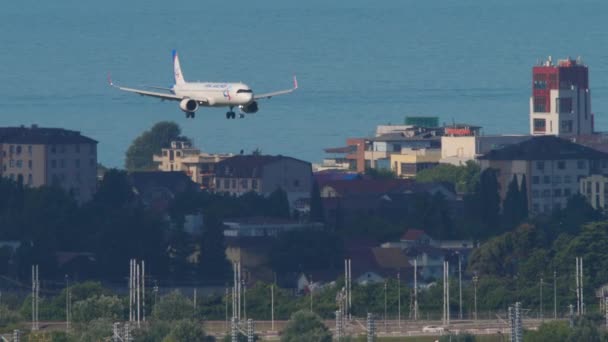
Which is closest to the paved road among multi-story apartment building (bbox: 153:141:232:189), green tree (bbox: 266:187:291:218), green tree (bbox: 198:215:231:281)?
green tree (bbox: 198:215:231:281)

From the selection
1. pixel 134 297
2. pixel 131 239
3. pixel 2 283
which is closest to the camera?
pixel 134 297

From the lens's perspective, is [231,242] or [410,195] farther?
[410,195]

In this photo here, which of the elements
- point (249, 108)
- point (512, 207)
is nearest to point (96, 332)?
point (249, 108)

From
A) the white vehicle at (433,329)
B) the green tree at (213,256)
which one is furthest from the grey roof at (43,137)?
the white vehicle at (433,329)

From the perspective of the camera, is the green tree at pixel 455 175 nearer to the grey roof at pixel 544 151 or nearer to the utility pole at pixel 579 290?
the grey roof at pixel 544 151

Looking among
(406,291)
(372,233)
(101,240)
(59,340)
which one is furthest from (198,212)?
(59,340)

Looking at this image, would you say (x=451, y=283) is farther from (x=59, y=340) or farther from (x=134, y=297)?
(x=59, y=340)

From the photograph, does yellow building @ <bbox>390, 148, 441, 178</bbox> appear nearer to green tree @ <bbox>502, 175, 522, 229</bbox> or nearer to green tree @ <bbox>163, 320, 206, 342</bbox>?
green tree @ <bbox>502, 175, 522, 229</bbox>
